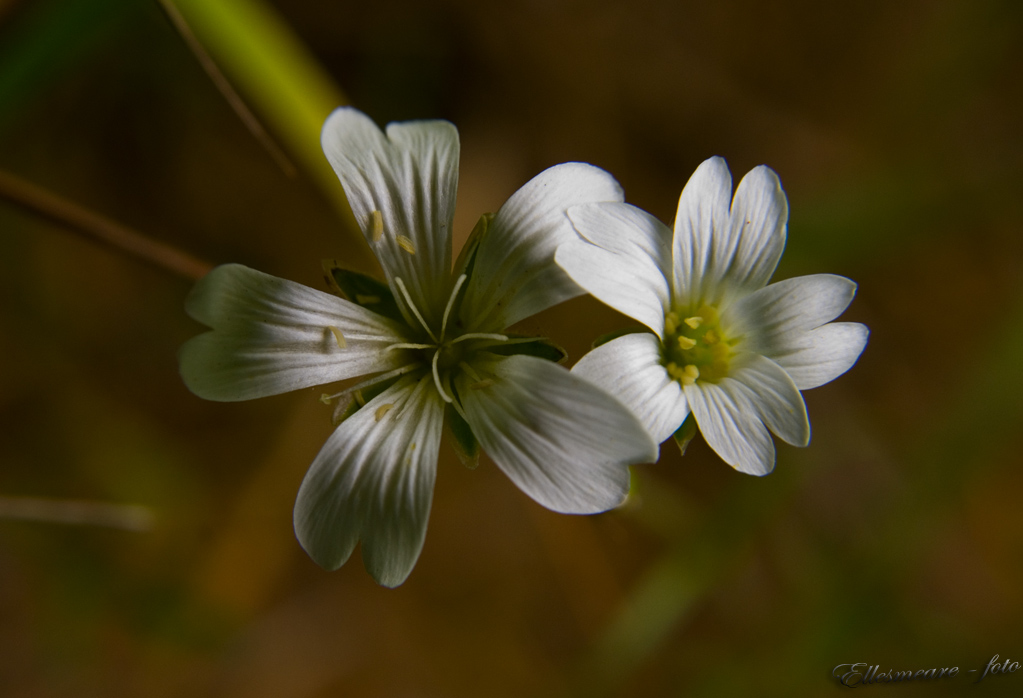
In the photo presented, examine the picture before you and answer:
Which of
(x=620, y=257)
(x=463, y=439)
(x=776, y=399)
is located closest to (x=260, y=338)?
(x=463, y=439)

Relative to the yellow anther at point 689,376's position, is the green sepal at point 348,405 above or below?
above

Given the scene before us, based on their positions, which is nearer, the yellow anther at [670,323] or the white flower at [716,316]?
the white flower at [716,316]

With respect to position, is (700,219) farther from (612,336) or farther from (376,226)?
(376,226)

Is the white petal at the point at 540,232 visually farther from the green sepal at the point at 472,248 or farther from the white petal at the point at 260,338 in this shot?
the white petal at the point at 260,338

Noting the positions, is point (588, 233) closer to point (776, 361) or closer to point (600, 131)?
point (776, 361)

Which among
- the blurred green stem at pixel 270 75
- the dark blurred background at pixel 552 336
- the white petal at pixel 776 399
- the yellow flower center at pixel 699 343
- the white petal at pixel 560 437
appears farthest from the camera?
the dark blurred background at pixel 552 336

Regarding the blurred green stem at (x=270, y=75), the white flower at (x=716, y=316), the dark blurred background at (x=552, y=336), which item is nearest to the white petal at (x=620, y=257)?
the white flower at (x=716, y=316)

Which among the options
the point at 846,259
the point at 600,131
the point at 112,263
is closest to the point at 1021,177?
the point at 846,259

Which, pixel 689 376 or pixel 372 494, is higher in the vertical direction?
pixel 372 494
